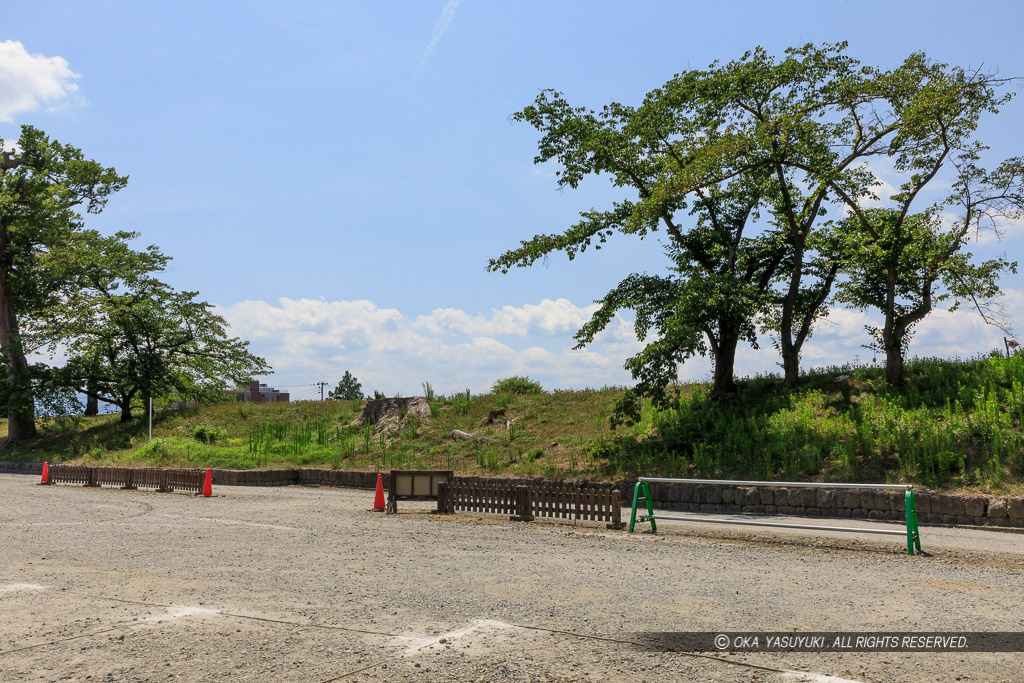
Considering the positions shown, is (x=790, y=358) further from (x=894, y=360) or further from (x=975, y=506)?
(x=975, y=506)

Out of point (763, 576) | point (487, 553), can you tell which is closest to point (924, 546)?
point (763, 576)

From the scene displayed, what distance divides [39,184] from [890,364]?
3723cm

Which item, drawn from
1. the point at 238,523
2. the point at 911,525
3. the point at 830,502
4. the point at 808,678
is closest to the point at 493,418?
the point at 830,502

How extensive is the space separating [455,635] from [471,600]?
3.96 ft

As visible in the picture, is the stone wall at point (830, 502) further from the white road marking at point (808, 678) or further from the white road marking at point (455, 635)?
the white road marking at point (808, 678)

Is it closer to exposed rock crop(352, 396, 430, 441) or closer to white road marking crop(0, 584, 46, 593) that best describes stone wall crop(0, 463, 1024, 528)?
white road marking crop(0, 584, 46, 593)

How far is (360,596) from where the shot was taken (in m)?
6.95

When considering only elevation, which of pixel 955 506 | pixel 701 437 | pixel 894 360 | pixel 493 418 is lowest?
pixel 955 506

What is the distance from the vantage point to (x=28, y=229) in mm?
34375

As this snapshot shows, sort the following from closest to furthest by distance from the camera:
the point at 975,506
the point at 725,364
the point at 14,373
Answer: the point at 975,506 → the point at 725,364 → the point at 14,373

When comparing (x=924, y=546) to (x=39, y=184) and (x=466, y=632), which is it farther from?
(x=39, y=184)

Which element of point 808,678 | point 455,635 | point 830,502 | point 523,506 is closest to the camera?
point 808,678

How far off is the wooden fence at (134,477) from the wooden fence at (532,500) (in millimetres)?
8648

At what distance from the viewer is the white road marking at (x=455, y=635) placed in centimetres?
527
